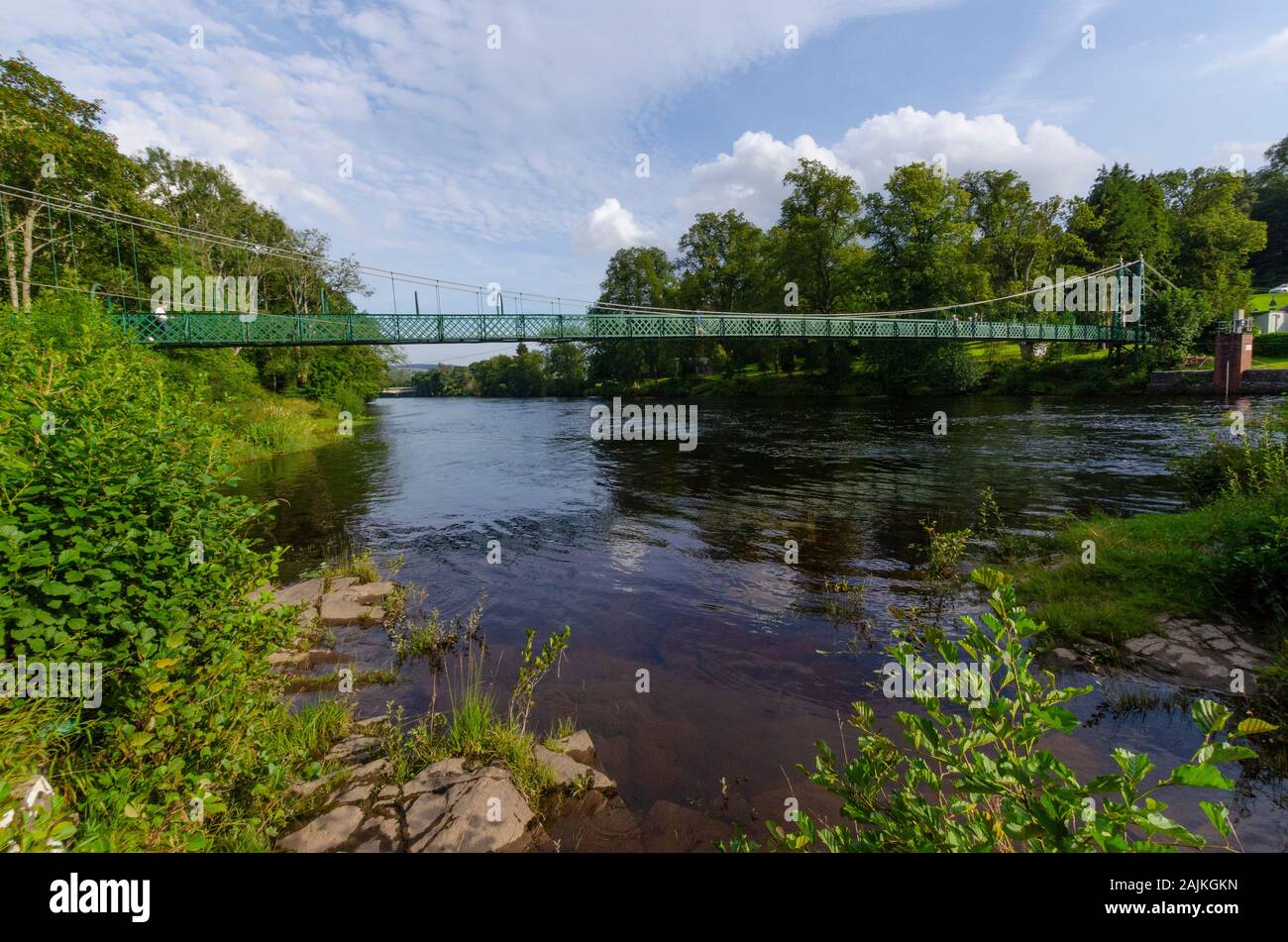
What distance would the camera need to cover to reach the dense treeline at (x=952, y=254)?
5094cm

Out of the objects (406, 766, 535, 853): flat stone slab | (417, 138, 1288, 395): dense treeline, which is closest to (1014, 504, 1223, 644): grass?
(406, 766, 535, 853): flat stone slab

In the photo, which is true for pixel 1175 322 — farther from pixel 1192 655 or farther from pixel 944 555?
pixel 1192 655

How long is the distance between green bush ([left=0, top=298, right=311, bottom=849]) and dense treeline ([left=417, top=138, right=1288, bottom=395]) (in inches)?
2163

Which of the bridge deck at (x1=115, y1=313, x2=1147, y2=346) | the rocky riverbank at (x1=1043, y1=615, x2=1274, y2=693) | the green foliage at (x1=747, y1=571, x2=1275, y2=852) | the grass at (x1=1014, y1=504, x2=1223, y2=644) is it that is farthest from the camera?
the bridge deck at (x1=115, y1=313, x2=1147, y2=346)

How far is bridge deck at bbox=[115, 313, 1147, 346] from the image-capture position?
1281 inches

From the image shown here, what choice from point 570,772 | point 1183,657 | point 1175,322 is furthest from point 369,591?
point 1175,322

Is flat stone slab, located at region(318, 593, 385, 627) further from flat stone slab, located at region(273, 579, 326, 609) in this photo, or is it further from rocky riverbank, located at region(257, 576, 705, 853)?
rocky riverbank, located at region(257, 576, 705, 853)

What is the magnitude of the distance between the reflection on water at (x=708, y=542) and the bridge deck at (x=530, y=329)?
10.4 metres

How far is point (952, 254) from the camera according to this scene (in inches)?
1992

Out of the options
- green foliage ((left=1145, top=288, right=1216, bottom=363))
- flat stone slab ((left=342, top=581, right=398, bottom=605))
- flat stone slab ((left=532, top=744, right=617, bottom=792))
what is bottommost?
flat stone slab ((left=532, top=744, right=617, bottom=792))

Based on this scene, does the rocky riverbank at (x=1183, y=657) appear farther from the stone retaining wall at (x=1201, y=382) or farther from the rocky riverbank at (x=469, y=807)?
the stone retaining wall at (x=1201, y=382)

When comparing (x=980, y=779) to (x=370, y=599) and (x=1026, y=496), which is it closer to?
(x=370, y=599)
